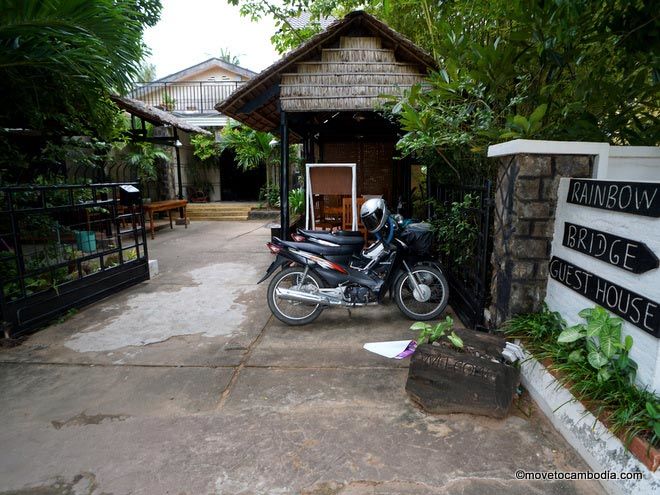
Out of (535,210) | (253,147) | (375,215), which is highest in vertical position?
(253,147)

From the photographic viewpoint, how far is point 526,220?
2.89m

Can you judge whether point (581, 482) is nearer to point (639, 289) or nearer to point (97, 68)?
point (639, 289)

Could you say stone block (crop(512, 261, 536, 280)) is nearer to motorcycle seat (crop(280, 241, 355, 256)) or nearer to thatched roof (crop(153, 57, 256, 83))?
motorcycle seat (crop(280, 241, 355, 256))

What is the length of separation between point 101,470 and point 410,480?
5.18 feet

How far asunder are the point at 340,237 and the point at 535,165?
1907mm

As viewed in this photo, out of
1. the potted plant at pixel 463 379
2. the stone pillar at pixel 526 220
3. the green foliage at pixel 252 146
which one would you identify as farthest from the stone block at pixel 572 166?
the green foliage at pixel 252 146

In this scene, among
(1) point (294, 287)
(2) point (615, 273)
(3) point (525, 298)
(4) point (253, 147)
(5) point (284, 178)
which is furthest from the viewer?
(4) point (253, 147)

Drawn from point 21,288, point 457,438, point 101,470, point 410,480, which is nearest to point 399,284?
point 457,438

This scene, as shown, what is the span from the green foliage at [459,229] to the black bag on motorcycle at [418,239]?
0.78ft

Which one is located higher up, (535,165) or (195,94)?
(195,94)

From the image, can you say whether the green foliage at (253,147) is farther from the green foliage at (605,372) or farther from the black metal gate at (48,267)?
the green foliage at (605,372)

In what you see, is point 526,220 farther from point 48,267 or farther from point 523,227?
point 48,267

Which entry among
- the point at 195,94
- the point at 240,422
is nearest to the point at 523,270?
the point at 240,422

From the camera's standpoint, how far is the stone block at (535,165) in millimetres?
2789
